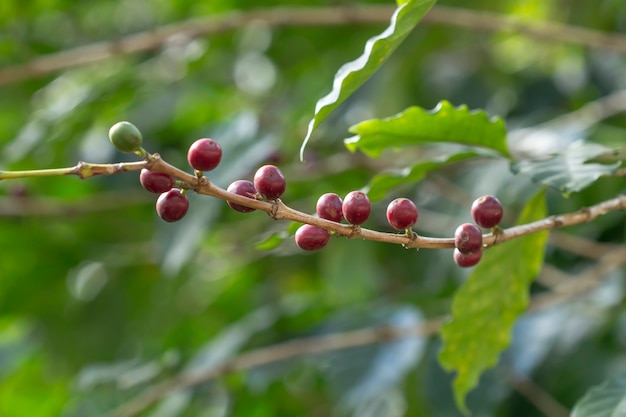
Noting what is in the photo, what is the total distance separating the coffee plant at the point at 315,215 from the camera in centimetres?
118

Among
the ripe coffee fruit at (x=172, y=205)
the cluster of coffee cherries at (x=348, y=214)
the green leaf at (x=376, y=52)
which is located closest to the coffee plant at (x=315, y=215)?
the green leaf at (x=376, y=52)

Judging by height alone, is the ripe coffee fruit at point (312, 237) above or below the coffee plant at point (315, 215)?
above

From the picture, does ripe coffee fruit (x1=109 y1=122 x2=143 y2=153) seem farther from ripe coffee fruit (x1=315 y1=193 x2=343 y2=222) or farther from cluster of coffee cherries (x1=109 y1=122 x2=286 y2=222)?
ripe coffee fruit (x1=315 y1=193 x2=343 y2=222)

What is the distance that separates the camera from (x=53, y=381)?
2.45m

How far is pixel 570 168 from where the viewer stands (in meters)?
1.07

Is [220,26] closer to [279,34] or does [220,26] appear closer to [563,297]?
[279,34]

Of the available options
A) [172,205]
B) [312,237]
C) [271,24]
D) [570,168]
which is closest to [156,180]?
[172,205]

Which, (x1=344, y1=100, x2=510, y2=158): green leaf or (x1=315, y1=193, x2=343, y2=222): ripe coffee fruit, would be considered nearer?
(x1=315, y1=193, x2=343, y2=222): ripe coffee fruit

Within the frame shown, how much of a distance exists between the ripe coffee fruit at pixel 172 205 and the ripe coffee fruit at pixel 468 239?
27cm

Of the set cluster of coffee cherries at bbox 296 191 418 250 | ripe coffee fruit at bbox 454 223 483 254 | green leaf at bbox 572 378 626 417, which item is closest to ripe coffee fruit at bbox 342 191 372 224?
cluster of coffee cherries at bbox 296 191 418 250

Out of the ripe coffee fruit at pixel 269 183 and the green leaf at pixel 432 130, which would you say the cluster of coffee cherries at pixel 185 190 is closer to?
the ripe coffee fruit at pixel 269 183

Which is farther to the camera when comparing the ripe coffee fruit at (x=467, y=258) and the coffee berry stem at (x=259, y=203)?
the ripe coffee fruit at (x=467, y=258)

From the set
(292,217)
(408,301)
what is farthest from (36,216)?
(292,217)

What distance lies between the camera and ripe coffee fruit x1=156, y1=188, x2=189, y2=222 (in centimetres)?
77
